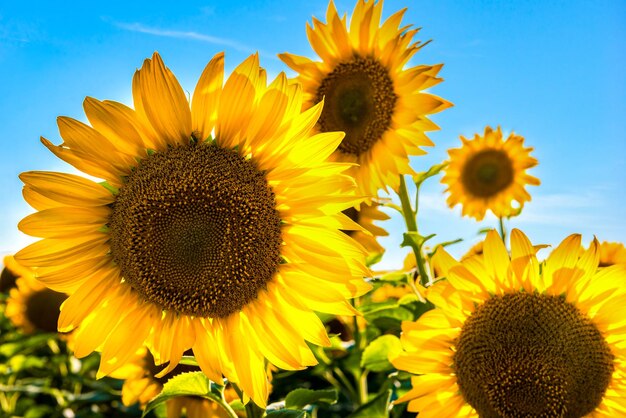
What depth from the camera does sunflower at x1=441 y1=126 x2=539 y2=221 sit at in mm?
6074

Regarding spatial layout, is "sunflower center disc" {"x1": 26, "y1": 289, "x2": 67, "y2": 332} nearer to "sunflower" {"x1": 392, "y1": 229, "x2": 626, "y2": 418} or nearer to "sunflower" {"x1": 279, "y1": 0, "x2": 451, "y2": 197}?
"sunflower" {"x1": 279, "y1": 0, "x2": 451, "y2": 197}

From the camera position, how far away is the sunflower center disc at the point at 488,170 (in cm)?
608

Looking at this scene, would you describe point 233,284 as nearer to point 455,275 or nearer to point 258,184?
point 258,184

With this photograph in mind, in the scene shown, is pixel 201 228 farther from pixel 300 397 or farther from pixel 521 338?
pixel 521 338

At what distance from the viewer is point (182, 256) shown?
1.92 m

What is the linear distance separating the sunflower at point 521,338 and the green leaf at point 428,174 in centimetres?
62

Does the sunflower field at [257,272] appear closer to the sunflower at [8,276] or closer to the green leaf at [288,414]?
the green leaf at [288,414]

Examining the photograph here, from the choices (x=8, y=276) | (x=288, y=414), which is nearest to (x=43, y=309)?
(x=8, y=276)

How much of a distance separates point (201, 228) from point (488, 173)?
464 centimetres

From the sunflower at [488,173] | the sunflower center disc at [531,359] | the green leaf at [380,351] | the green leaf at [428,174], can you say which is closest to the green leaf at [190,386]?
the green leaf at [380,351]

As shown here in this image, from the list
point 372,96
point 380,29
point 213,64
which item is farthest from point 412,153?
point 213,64

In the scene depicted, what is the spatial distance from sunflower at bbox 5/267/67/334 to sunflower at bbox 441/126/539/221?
370 centimetres

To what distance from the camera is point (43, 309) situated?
14.8 ft

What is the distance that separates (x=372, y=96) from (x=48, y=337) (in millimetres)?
2706
